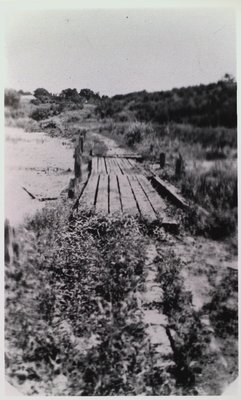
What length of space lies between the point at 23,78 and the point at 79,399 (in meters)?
2.30

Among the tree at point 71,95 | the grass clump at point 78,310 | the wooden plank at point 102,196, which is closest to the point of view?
the grass clump at point 78,310

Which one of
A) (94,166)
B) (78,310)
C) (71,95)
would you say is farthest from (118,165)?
(78,310)

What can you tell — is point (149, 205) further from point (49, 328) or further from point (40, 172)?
point (49, 328)

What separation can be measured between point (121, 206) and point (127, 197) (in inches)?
3.5

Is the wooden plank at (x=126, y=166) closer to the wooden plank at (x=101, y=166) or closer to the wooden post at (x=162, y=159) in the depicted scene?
the wooden plank at (x=101, y=166)

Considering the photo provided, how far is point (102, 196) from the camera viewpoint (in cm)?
345

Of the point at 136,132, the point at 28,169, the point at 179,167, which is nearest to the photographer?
the point at 28,169

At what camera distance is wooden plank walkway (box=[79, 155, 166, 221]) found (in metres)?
3.41

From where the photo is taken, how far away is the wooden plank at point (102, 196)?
11.2 feet

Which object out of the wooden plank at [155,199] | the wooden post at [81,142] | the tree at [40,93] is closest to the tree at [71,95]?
the tree at [40,93]

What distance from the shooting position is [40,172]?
3328 millimetres

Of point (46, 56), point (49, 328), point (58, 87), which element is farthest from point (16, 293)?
point (46, 56)

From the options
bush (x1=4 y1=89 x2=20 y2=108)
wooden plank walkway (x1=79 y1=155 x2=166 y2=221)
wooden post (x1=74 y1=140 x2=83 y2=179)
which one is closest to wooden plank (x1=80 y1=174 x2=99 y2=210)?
wooden plank walkway (x1=79 y1=155 x2=166 y2=221)

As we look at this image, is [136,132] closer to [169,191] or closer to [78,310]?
[169,191]
